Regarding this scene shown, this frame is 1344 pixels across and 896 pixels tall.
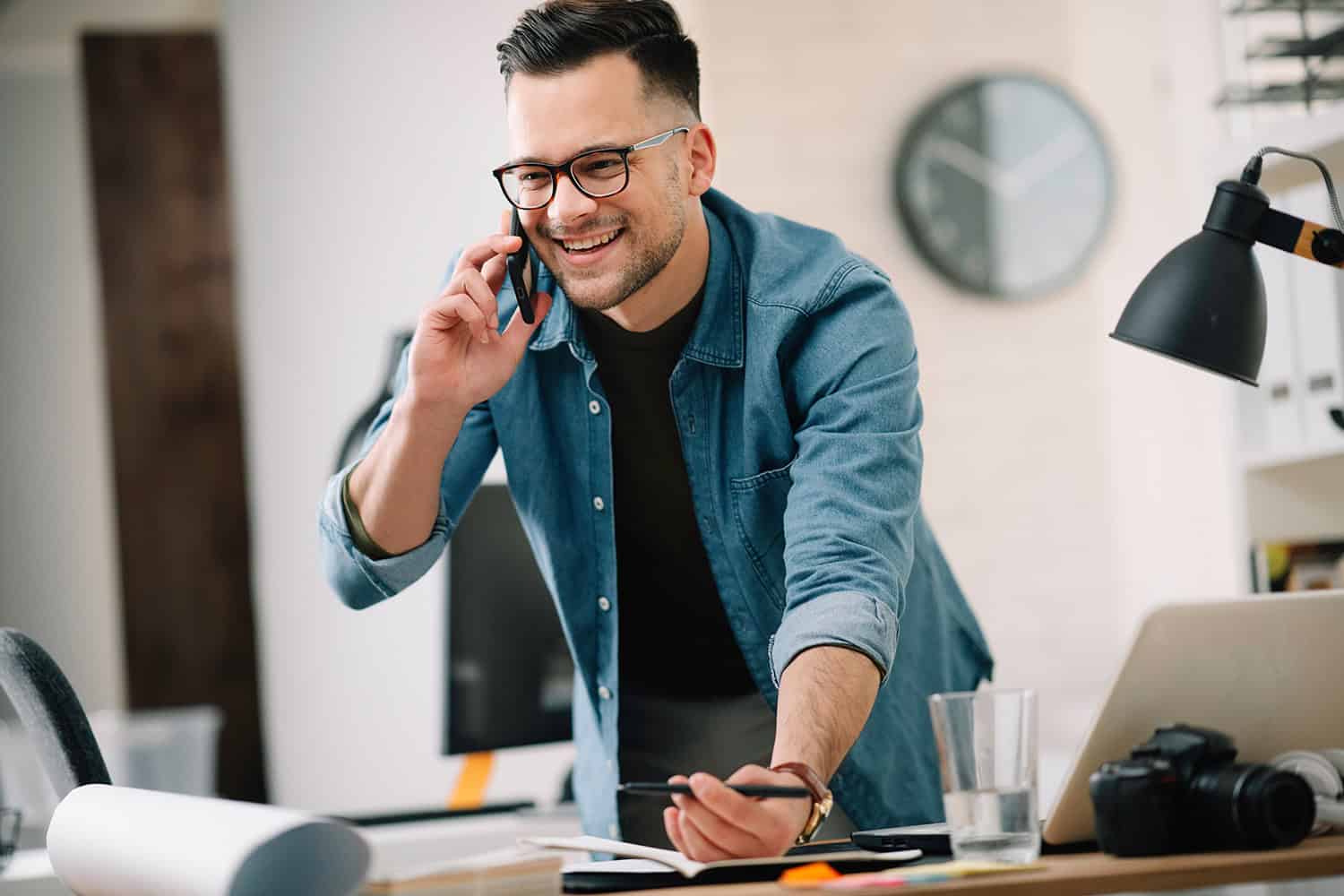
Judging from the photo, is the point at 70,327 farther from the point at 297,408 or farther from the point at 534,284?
the point at 534,284

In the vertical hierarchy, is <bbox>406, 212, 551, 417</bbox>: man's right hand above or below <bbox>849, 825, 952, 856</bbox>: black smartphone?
above

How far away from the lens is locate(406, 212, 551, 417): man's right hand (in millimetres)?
1468

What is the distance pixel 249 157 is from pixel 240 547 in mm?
1130

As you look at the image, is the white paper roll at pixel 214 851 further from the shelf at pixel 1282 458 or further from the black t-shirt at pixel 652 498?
the shelf at pixel 1282 458

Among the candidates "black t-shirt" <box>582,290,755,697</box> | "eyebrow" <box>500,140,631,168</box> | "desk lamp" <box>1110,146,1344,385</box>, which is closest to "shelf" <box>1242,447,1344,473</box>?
"black t-shirt" <box>582,290,755,697</box>

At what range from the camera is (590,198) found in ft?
4.99

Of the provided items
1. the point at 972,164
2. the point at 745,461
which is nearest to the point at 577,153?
the point at 745,461

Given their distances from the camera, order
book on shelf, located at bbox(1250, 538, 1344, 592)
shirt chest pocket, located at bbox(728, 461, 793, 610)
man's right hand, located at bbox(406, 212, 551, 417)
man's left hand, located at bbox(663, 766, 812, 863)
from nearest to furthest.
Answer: man's left hand, located at bbox(663, 766, 812, 863)
man's right hand, located at bbox(406, 212, 551, 417)
shirt chest pocket, located at bbox(728, 461, 793, 610)
book on shelf, located at bbox(1250, 538, 1344, 592)

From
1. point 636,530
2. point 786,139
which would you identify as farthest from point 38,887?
point 786,139

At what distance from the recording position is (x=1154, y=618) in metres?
0.98

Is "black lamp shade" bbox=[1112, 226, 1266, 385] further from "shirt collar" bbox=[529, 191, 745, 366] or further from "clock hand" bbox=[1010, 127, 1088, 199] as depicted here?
"clock hand" bbox=[1010, 127, 1088, 199]

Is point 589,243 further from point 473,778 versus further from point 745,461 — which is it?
point 473,778

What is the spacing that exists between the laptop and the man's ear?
0.84m

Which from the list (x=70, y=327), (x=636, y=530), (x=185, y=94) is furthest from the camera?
(x=70, y=327)
